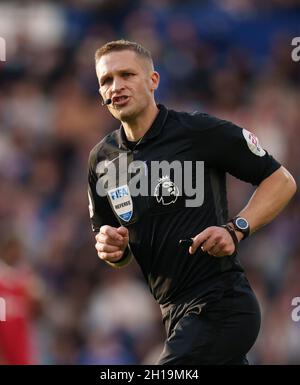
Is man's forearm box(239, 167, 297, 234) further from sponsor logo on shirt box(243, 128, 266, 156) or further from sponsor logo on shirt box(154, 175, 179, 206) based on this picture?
sponsor logo on shirt box(154, 175, 179, 206)

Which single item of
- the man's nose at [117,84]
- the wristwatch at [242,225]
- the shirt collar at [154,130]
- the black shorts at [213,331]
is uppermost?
the man's nose at [117,84]

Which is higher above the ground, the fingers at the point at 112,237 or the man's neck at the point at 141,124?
the man's neck at the point at 141,124

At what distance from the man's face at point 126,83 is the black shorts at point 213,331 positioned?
1.10 meters

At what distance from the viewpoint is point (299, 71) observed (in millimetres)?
10719

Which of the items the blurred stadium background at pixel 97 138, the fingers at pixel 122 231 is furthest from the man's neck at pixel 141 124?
the blurred stadium background at pixel 97 138

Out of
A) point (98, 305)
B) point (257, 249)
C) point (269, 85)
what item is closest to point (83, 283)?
point (98, 305)

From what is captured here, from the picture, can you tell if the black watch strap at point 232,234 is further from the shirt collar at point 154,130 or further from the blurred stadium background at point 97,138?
the blurred stadium background at point 97,138

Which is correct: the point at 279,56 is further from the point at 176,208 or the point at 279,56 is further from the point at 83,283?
the point at 176,208

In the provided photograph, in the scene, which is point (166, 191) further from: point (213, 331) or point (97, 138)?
point (97, 138)

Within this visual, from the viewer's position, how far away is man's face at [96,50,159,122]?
5.05 metres

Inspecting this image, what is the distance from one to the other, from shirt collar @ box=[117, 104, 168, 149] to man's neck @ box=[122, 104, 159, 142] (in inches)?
1.4

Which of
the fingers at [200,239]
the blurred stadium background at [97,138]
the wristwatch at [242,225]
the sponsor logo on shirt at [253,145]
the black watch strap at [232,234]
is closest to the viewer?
the fingers at [200,239]

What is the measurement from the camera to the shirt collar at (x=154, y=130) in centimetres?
505

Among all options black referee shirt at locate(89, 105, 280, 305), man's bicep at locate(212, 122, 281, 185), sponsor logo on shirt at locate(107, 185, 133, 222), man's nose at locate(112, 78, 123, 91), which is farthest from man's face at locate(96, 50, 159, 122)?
man's bicep at locate(212, 122, 281, 185)
